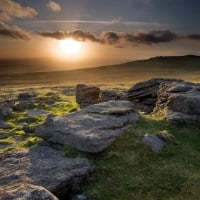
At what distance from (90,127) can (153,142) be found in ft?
12.1

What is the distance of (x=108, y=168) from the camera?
56.1ft

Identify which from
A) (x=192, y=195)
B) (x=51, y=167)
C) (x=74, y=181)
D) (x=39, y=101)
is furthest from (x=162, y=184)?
(x=39, y=101)

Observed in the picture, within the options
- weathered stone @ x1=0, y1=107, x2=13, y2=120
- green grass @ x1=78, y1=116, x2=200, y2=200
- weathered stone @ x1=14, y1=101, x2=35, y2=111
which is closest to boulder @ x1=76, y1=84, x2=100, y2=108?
weathered stone @ x1=14, y1=101, x2=35, y2=111

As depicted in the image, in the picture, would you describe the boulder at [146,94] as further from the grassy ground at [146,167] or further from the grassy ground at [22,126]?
the grassy ground at [146,167]

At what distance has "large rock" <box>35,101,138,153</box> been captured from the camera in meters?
18.5

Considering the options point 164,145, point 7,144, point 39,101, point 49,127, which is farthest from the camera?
point 39,101

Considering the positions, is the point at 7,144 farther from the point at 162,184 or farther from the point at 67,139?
the point at 162,184

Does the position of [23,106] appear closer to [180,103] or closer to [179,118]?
[180,103]

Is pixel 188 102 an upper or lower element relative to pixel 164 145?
upper

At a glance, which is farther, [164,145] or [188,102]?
[188,102]

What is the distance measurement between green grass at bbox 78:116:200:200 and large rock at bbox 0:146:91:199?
73cm

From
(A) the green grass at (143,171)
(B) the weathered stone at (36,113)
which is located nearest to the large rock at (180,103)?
(A) the green grass at (143,171)

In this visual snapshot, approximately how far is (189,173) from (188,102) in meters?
8.42

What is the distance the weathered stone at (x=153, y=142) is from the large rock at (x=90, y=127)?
5.27 feet
